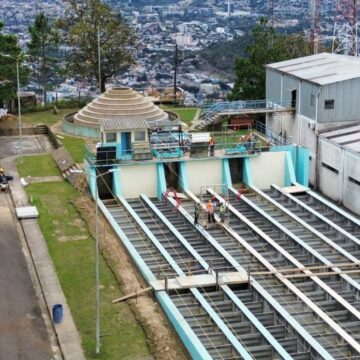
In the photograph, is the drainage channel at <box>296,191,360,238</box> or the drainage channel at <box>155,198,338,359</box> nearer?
the drainage channel at <box>155,198,338,359</box>

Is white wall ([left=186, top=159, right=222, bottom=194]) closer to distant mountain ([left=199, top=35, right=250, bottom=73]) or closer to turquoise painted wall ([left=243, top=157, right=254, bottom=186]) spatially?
turquoise painted wall ([left=243, top=157, right=254, bottom=186])

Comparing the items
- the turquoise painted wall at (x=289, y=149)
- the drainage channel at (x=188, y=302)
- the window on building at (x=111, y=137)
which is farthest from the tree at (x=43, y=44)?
the drainage channel at (x=188, y=302)

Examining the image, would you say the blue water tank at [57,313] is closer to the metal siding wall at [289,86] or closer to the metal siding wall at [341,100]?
the metal siding wall at [341,100]

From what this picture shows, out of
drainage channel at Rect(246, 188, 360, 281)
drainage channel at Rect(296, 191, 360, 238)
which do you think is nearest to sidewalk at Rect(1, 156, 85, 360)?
drainage channel at Rect(246, 188, 360, 281)

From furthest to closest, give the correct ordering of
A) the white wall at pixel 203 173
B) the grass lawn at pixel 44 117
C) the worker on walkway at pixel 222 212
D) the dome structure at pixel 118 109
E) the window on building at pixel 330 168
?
the grass lawn at pixel 44 117 < the dome structure at pixel 118 109 < the white wall at pixel 203 173 < the window on building at pixel 330 168 < the worker on walkway at pixel 222 212

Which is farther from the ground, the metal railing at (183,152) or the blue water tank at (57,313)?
the metal railing at (183,152)

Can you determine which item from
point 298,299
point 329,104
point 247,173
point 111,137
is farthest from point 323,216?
point 111,137

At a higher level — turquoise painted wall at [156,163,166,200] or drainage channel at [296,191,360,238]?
turquoise painted wall at [156,163,166,200]
